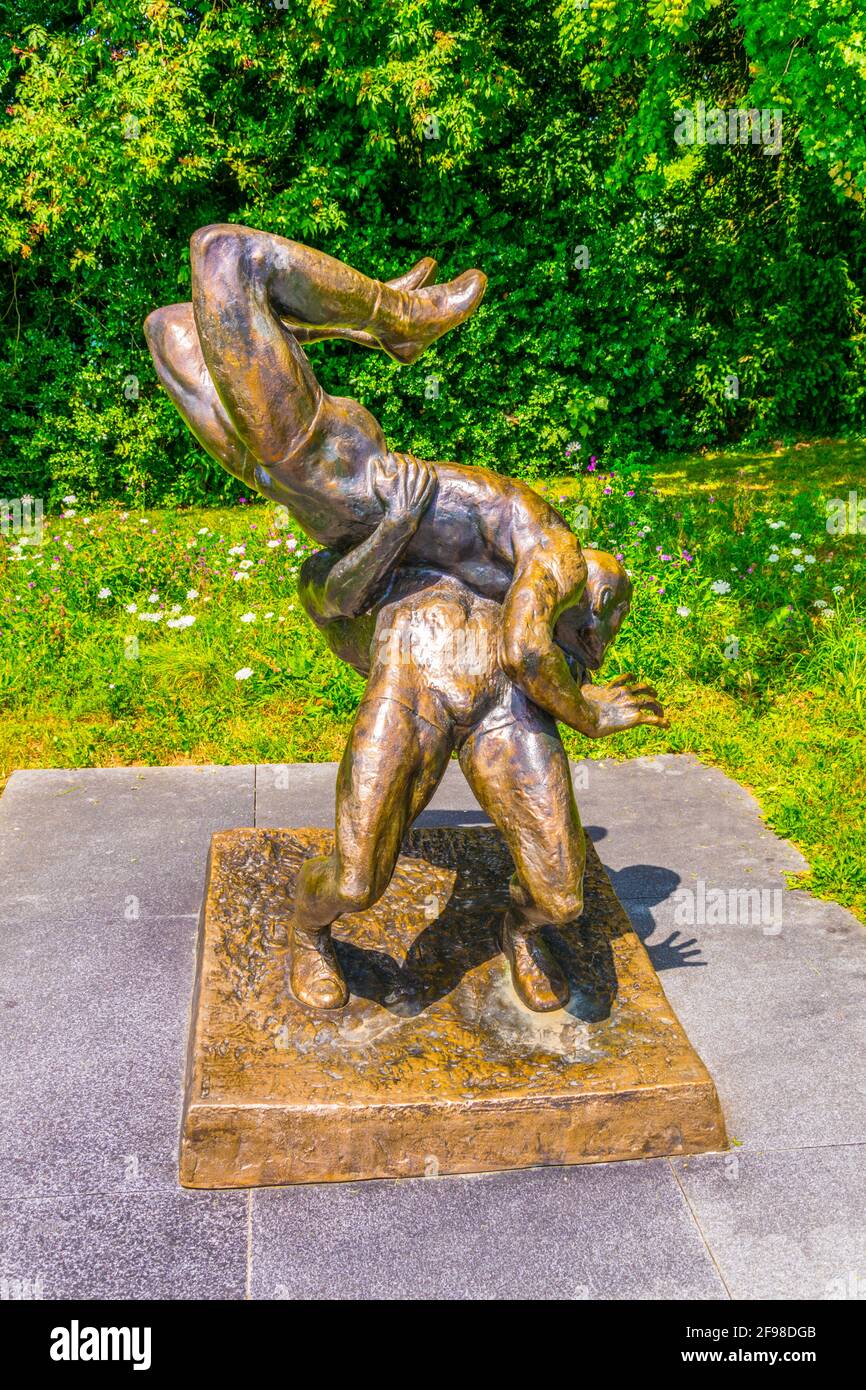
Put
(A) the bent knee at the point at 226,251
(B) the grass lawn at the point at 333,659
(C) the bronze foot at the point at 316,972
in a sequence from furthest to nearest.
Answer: (B) the grass lawn at the point at 333,659 → (C) the bronze foot at the point at 316,972 → (A) the bent knee at the point at 226,251

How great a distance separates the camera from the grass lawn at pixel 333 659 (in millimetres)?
6090

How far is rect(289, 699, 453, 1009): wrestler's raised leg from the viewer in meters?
3.43

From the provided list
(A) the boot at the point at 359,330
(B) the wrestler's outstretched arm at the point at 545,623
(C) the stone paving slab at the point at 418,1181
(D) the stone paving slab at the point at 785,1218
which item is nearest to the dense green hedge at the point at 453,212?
(A) the boot at the point at 359,330

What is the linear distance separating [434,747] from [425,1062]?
33.3 inches

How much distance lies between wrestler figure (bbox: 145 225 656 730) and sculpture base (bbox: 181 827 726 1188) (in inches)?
32.6

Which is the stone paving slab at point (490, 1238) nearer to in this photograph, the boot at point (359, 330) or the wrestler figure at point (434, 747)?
the wrestler figure at point (434, 747)

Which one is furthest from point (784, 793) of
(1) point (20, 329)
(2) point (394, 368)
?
(1) point (20, 329)

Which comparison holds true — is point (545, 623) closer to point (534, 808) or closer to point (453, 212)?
point (534, 808)

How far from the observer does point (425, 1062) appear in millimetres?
3469

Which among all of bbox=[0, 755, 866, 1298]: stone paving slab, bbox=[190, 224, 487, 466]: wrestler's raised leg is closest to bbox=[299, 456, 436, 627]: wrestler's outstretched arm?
bbox=[190, 224, 487, 466]: wrestler's raised leg

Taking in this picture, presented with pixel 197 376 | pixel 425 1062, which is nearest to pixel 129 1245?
pixel 425 1062

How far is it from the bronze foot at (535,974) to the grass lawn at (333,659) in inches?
59.8

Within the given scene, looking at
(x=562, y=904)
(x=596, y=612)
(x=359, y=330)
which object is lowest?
(x=562, y=904)

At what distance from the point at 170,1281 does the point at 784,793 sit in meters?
3.46
